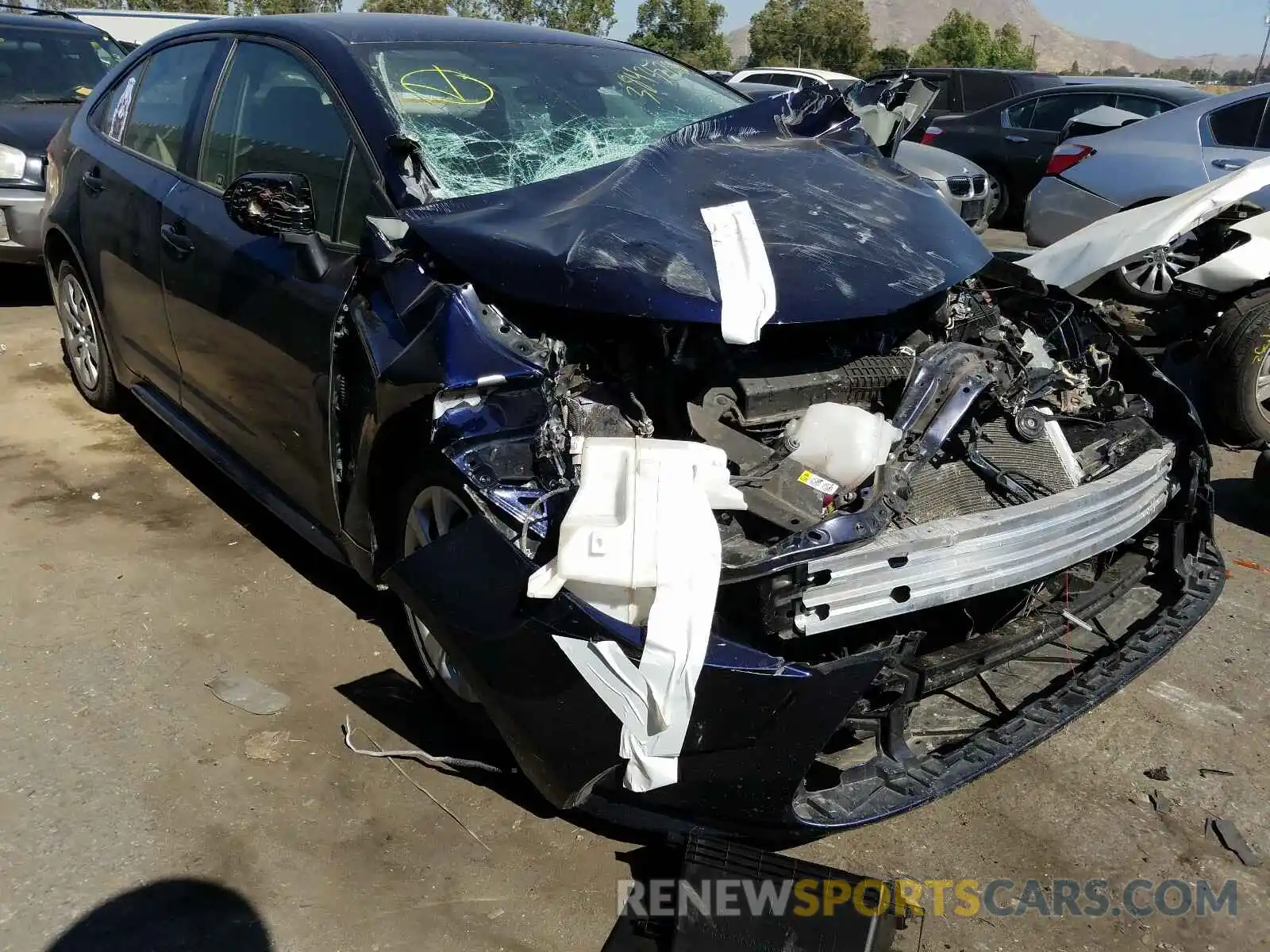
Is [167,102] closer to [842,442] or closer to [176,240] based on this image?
[176,240]

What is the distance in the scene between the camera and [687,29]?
4716cm

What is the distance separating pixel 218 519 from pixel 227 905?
2151 millimetres

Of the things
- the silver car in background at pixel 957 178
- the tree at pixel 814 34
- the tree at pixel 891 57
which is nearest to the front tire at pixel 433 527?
the silver car in background at pixel 957 178

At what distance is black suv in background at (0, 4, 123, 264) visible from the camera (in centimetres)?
676

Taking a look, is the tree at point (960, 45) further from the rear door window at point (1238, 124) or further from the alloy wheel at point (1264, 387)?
the alloy wheel at point (1264, 387)

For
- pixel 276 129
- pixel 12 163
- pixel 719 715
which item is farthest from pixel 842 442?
pixel 12 163

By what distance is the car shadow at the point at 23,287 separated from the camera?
24.5 ft

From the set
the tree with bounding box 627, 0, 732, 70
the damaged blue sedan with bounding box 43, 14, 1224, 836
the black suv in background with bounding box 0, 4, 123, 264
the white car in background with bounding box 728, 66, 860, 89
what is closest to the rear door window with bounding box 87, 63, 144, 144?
the damaged blue sedan with bounding box 43, 14, 1224, 836

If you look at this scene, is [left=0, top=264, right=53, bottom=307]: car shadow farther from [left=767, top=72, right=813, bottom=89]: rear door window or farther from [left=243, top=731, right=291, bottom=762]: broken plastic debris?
[left=767, top=72, right=813, bottom=89]: rear door window

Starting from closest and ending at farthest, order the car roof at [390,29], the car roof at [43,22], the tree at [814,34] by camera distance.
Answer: the car roof at [390,29]
the car roof at [43,22]
the tree at [814,34]

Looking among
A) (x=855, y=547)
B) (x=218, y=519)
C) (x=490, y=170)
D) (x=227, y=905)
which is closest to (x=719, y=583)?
(x=855, y=547)

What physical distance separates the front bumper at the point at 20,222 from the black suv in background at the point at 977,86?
30.7 ft

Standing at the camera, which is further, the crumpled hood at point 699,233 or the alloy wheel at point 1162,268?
the alloy wheel at point 1162,268

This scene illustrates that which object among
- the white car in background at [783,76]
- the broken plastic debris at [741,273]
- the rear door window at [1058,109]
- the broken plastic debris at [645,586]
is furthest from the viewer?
the white car in background at [783,76]
